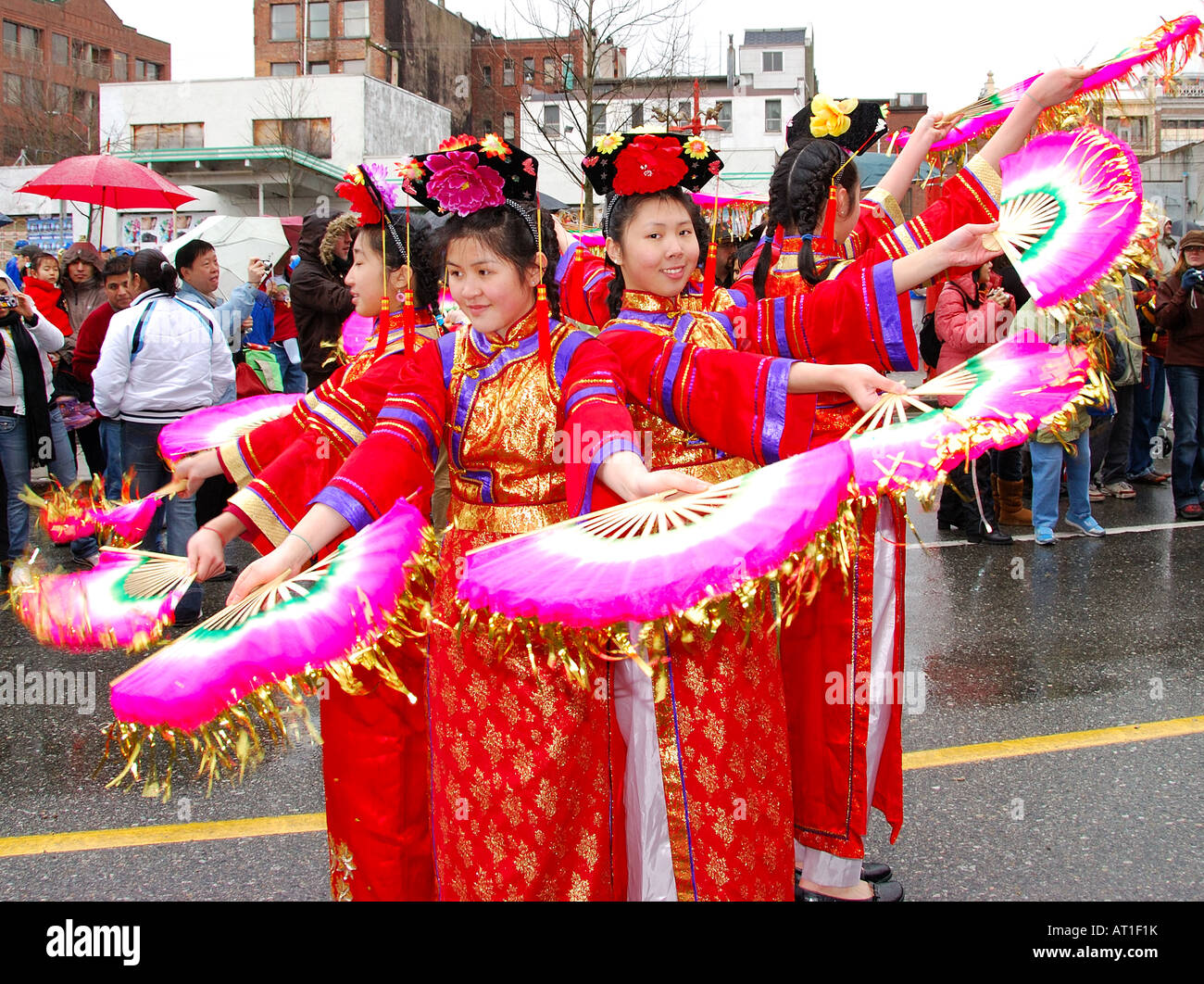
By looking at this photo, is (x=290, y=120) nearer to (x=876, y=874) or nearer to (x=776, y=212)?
(x=776, y=212)

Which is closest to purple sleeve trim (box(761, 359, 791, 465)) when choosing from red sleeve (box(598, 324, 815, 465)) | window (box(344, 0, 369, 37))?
red sleeve (box(598, 324, 815, 465))

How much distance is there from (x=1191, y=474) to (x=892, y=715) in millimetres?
6208

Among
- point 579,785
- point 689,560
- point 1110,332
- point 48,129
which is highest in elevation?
point 48,129

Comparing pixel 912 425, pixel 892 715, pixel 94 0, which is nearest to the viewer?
pixel 912 425

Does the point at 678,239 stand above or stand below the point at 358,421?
above

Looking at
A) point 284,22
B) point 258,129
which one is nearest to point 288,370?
point 258,129

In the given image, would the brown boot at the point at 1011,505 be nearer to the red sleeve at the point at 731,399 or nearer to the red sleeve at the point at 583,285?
the red sleeve at the point at 583,285

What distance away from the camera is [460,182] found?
88.9 inches

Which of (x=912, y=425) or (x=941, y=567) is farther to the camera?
(x=941, y=567)

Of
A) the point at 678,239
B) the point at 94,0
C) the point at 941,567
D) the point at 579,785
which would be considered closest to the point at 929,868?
the point at 579,785

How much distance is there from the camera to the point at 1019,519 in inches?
300

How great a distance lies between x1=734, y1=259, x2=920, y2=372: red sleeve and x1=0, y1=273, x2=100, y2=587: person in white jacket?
5.33m

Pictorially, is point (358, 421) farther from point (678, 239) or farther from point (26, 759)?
point (26, 759)

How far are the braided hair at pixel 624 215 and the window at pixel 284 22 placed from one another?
160ft
